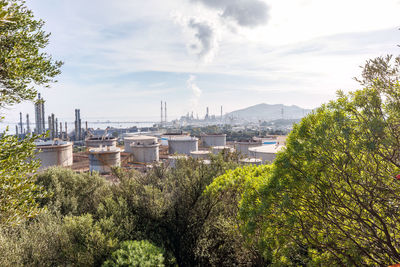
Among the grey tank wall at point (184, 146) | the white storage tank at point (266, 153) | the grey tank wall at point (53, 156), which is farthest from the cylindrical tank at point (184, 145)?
the white storage tank at point (266, 153)

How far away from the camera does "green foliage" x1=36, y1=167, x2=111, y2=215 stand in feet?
44.6

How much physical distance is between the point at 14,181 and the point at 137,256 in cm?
419

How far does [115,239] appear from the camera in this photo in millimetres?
8836

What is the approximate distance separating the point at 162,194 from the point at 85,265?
378 centimetres

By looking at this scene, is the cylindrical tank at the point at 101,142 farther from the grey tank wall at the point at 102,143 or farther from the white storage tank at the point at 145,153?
the white storage tank at the point at 145,153

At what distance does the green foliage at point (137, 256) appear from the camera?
7.72 meters

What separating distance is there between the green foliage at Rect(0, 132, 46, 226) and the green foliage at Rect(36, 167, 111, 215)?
23.6 feet

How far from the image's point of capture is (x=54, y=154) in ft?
105

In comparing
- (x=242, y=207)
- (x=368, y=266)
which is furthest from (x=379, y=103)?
(x=242, y=207)

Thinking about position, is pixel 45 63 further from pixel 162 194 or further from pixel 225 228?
pixel 225 228

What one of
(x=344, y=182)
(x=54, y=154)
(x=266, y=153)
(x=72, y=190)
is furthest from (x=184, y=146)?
(x=344, y=182)

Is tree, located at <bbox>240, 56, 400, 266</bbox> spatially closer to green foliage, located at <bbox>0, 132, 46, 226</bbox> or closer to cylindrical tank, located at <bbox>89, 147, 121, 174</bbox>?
green foliage, located at <bbox>0, 132, 46, 226</bbox>

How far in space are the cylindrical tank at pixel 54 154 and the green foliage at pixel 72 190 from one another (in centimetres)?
1741

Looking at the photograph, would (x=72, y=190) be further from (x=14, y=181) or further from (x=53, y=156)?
(x=53, y=156)
